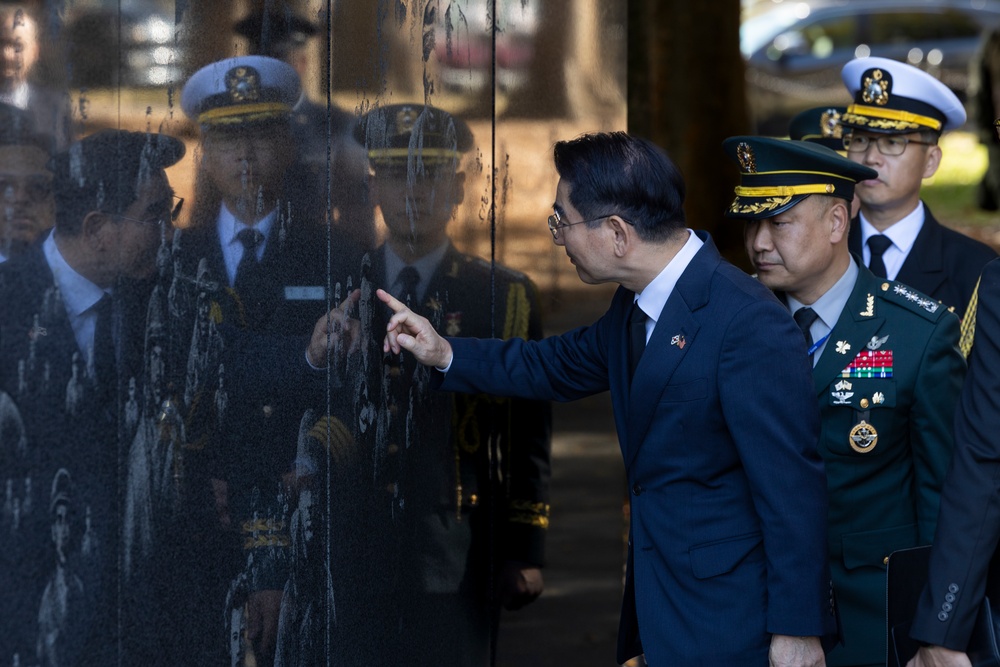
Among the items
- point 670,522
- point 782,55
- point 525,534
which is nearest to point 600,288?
point 525,534

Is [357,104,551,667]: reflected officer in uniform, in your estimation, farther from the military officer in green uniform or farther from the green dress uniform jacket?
the green dress uniform jacket

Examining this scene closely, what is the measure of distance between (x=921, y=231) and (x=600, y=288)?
3.46 feet

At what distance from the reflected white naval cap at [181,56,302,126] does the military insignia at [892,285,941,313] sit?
5.24 ft

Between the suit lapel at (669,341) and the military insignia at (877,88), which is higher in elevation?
the military insignia at (877,88)

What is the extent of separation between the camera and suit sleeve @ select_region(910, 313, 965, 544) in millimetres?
3320

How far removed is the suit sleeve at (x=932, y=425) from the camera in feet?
10.9

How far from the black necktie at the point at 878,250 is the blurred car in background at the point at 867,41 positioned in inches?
470

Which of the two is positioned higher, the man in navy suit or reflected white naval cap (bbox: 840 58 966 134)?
reflected white naval cap (bbox: 840 58 966 134)

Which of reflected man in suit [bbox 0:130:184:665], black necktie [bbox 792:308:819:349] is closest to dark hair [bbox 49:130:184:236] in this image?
reflected man in suit [bbox 0:130:184:665]

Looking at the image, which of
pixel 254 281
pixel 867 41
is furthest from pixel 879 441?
pixel 867 41

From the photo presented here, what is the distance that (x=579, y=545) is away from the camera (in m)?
4.70

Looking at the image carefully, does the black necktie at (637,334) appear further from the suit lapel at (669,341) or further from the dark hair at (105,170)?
the dark hair at (105,170)

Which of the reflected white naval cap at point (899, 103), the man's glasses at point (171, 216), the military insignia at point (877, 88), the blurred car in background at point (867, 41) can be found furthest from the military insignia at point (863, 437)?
the blurred car in background at point (867, 41)

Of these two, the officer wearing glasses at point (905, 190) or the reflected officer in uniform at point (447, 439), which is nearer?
the reflected officer in uniform at point (447, 439)
